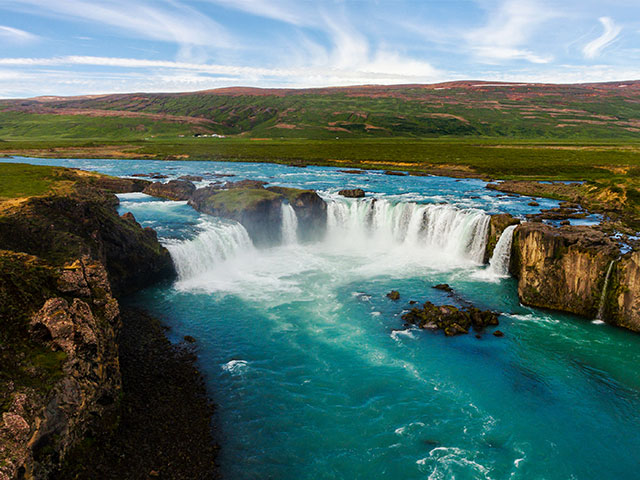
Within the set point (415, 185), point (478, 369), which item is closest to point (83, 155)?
point (415, 185)

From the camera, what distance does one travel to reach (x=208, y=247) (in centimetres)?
4009

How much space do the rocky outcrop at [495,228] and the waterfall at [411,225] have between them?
517 millimetres

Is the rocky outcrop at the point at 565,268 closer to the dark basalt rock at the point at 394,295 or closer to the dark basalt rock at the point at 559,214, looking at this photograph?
the dark basalt rock at the point at 394,295

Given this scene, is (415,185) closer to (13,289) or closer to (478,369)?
(478,369)

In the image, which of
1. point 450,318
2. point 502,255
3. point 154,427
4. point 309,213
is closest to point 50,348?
point 154,427

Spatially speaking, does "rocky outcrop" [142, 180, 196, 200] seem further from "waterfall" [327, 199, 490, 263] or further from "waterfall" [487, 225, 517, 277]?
"waterfall" [487, 225, 517, 277]

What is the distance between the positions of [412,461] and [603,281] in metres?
22.2

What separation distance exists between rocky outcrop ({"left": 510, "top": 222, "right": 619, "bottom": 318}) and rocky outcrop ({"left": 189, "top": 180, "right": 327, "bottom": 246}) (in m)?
26.0

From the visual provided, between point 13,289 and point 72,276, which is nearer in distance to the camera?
point 13,289

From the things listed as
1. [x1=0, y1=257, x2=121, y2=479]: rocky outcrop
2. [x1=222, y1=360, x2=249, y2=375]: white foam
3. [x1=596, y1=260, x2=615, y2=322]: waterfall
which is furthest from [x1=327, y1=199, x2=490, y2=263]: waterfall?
[x1=0, y1=257, x2=121, y2=479]: rocky outcrop

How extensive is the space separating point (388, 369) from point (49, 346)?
17577 mm

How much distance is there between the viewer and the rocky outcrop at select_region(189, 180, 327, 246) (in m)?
47.5

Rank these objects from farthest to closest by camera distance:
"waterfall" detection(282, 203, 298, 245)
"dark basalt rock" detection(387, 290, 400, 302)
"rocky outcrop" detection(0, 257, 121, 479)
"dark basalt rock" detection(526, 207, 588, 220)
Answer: "waterfall" detection(282, 203, 298, 245), "dark basalt rock" detection(526, 207, 588, 220), "dark basalt rock" detection(387, 290, 400, 302), "rocky outcrop" detection(0, 257, 121, 479)

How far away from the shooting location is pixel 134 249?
112 feet
